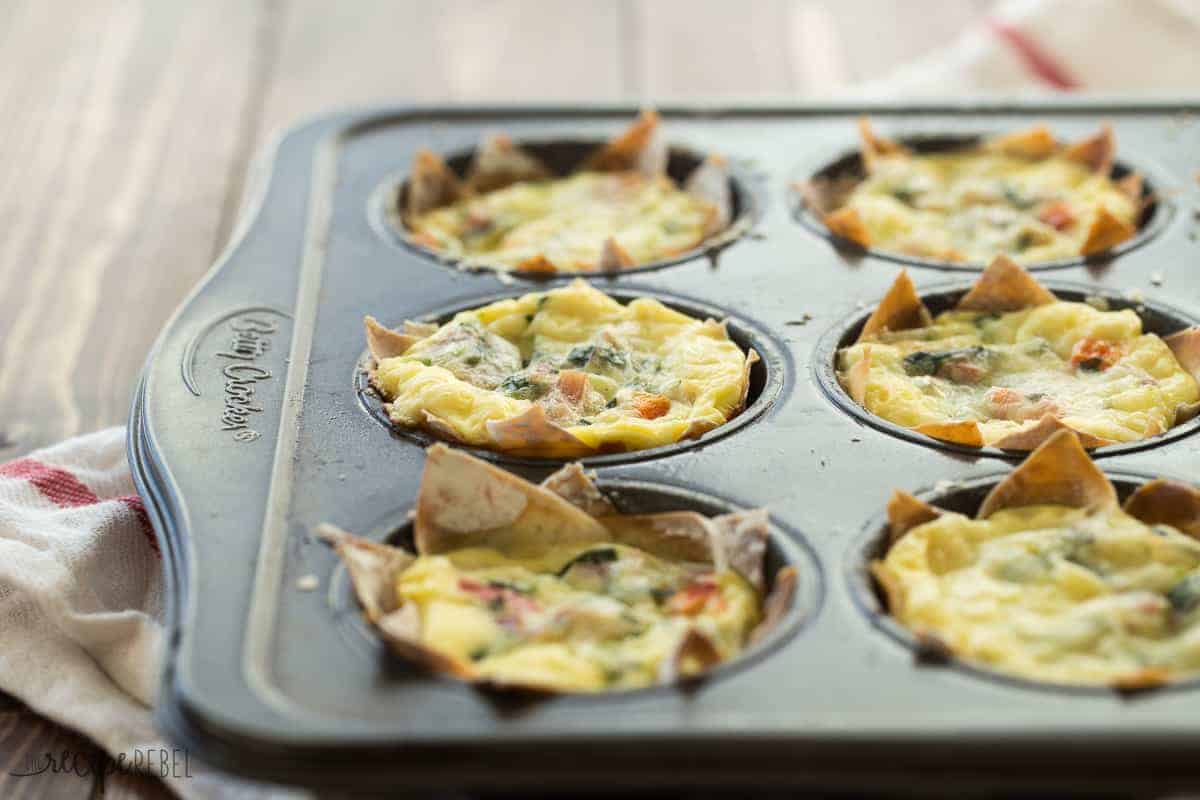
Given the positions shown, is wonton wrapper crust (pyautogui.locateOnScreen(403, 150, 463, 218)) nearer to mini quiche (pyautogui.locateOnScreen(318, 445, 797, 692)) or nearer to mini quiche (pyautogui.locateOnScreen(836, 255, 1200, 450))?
mini quiche (pyautogui.locateOnScreen(836, 255, 1200, 450))

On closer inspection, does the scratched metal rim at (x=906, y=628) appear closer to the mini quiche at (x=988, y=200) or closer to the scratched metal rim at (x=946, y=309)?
the scratched metal rim at (x=946, y=309)

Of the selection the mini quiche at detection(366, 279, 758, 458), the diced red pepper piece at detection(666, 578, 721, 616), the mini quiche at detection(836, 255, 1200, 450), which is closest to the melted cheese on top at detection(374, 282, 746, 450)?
the mini quiche at detection(366, 279, 758, 458)

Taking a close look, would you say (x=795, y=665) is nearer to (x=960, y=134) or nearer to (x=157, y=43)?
(x=960, y=134)

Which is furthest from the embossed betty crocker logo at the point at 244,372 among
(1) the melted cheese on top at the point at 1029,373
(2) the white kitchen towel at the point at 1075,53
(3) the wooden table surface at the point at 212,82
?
(2) the white kitchen towel at the point at 1075,53

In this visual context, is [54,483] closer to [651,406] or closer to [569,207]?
[651,406]

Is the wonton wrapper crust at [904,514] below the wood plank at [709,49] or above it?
above

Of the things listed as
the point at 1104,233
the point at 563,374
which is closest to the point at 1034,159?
the point at 1104,233

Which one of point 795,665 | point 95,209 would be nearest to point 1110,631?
point 795,665
